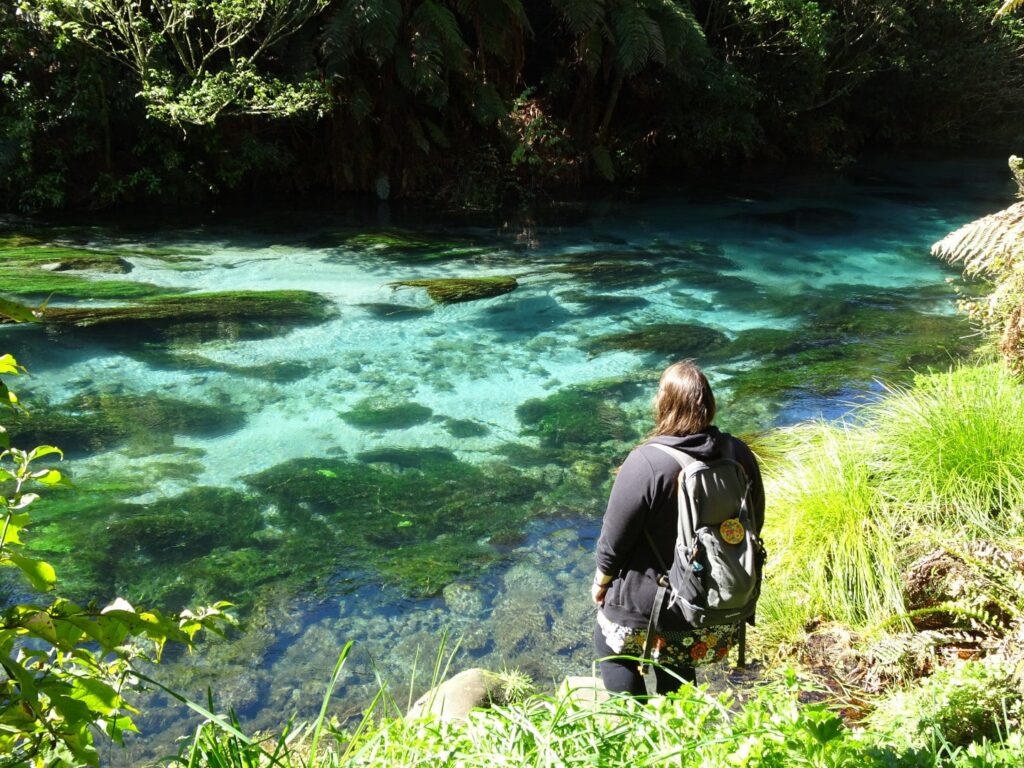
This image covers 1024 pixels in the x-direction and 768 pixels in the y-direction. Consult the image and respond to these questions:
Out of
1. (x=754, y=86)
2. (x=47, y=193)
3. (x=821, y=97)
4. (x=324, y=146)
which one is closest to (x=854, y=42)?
(x=821, y=97)

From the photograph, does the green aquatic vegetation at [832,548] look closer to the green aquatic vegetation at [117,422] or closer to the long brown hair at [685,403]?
the long brown hair at [685,403]

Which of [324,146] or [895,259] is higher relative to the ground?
[324,146]

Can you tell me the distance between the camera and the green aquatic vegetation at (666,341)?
821 centimetres

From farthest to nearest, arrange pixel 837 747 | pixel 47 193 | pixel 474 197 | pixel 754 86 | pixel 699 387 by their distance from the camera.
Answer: pixel 754 86 < pixel 474 197 < pixel 47 193 < pixel 699 387 < pixel 837 747

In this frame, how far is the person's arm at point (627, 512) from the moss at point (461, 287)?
7246 mm

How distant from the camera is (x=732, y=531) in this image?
2.47 meters

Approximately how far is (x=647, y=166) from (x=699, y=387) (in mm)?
16542

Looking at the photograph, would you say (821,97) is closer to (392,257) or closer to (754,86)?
A: (754,86)

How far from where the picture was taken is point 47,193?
12.4 meters

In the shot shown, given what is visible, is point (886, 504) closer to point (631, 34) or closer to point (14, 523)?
point (14, 523)

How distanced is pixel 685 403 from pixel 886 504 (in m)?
1.84

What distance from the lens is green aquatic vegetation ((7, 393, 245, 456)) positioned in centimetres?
608

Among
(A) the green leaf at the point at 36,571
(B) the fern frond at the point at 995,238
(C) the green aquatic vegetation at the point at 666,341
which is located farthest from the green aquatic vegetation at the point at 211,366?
(A) the green leaf at the point at 36,571

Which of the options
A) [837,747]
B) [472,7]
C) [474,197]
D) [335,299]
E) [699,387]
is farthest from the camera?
[474,197]
